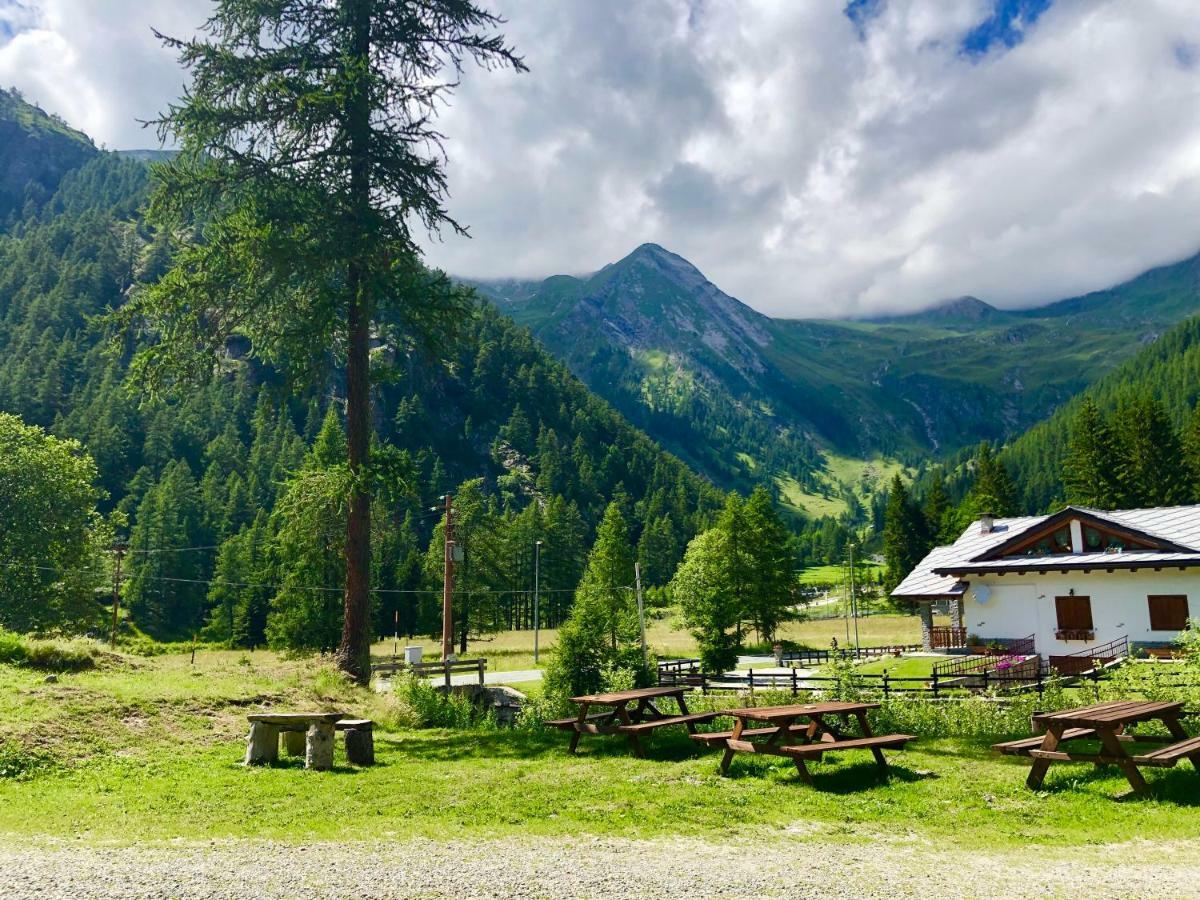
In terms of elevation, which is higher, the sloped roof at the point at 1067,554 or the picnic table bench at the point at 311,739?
the sloped roof at the point at 1067,554

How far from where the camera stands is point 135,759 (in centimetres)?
1202

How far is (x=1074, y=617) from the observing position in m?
34.4

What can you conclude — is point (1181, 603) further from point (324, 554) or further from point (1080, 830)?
point (324, 554)

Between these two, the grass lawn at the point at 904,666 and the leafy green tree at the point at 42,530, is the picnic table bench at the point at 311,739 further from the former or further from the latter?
the leafy green tree at the point at 42,530

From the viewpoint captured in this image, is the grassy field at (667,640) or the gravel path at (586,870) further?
the grassy field at (667,640)

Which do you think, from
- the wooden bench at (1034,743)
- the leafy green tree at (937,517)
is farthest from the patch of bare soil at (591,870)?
the leafy green tree at (937,517)

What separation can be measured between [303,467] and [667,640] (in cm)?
4986

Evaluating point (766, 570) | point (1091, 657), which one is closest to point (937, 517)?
point (766, 570)

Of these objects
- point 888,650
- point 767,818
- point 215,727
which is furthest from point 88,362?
point 767,818

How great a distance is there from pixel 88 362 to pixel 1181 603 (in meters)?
161

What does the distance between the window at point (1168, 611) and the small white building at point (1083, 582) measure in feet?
0.11

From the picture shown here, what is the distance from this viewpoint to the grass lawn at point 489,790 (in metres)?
8.53

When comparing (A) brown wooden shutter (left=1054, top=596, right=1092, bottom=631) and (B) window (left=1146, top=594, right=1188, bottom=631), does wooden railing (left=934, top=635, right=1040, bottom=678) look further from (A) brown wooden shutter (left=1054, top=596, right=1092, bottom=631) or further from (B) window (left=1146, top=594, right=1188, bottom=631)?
(B) window (left=1146, top=594, right=1188, bottom=631)

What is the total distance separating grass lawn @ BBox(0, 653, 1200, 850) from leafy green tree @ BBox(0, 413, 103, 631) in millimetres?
31885
